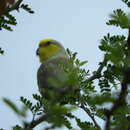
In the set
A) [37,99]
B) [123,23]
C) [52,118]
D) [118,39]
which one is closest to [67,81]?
[52,118]

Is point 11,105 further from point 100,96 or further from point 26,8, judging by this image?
point 26,8

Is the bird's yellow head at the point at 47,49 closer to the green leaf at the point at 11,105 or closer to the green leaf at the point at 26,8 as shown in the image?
the green leaf at the point at 26,8

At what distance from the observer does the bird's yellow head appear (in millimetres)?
8312

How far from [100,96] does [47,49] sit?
7.51m

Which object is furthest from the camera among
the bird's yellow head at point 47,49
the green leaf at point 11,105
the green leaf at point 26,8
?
the bird's yellow head at point 47,49

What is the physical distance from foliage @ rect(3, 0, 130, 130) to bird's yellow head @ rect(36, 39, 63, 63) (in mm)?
5413

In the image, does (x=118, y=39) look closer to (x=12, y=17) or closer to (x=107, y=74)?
(x=107, y=74)

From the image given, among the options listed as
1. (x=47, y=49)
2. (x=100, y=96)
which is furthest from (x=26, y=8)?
(x=47, y=49)

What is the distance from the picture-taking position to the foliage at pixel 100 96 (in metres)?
1.00

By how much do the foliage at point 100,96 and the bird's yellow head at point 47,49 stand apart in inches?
213

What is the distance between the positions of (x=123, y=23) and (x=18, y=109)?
0.70m

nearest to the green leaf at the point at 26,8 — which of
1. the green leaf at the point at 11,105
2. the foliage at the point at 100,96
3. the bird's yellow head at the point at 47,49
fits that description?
the foliage at the point at 100,96

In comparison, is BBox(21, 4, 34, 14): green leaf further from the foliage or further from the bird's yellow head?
the bird's yellow head

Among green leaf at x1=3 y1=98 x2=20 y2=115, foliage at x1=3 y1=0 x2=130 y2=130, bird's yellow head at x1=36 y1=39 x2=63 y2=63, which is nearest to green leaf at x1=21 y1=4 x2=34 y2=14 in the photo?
foliage at x1=3 y1=0 x2=130 y2=130
